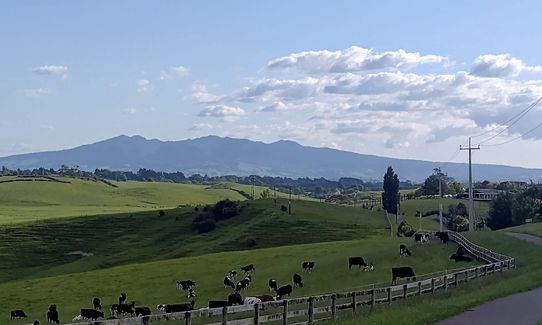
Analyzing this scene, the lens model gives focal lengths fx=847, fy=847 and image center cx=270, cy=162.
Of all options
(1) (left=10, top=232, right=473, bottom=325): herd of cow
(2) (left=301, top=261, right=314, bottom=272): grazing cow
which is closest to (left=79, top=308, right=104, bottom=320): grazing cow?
(1) (left=10, top=232, right=473, bottom=325): herd of cow

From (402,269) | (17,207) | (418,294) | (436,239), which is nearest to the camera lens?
(418,294)

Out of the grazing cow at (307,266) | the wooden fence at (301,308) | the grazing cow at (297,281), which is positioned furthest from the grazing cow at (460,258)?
the wooden fence at (301,308)

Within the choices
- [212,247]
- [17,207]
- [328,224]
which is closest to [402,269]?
[212,247]

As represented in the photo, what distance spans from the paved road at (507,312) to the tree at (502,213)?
11346cm

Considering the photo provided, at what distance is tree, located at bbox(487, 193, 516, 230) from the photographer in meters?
146

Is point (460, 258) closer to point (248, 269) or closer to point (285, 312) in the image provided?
point (248, 269)

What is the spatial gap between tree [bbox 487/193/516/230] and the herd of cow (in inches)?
3148

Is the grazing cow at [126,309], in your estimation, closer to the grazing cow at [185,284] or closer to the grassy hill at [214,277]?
the grassy hill at [214,277]

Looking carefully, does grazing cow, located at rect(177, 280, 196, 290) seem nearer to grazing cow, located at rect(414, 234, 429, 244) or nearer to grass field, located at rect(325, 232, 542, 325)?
grass field, located at rect(325, 232, 542, 325)

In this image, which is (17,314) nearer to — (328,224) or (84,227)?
(328,224)

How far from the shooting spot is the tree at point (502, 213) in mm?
146375

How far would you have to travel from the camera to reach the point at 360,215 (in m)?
145

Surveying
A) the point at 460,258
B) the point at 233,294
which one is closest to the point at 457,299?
the point at 233,294

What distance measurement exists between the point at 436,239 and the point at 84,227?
78.1 meters
